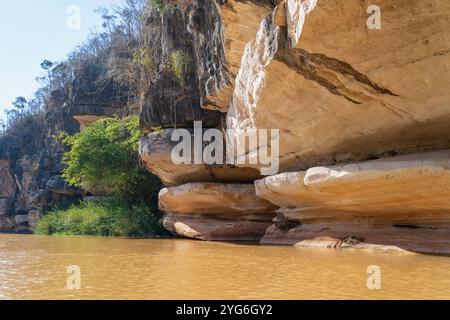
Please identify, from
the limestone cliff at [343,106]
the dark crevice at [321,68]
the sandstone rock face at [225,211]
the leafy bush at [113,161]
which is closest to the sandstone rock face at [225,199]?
the sandstone rock face at [225,211]

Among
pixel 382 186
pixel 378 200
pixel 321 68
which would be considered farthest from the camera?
pixel 378 200

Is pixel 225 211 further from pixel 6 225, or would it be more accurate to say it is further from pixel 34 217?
pixel 6 225

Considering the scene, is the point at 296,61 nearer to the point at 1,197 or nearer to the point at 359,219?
the point at 359,219

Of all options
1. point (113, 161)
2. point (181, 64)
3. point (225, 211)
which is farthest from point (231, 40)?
point (113, 161)

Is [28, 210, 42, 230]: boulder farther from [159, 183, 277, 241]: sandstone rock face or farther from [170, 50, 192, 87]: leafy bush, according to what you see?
[170, 50, 192, 87]: leafy bush

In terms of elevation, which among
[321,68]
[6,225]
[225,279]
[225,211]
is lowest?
[6,225]

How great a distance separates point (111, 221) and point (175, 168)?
12.7 feet

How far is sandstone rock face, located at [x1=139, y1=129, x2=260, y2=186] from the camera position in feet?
37.2

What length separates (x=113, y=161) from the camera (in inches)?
583

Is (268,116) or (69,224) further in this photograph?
(69,224)

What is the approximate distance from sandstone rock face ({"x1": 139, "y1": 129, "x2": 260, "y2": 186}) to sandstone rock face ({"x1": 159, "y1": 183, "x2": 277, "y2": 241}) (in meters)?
0.44
